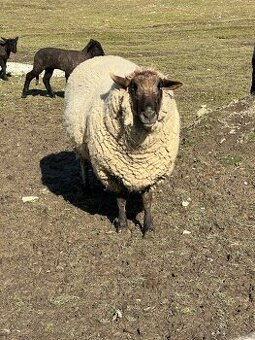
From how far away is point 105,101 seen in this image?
22.6ft

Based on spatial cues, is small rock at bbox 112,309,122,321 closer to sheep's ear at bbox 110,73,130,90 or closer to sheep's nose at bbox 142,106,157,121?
sheep's nose at bbox 142,106,157,121

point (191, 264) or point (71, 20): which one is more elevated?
point (191, 264)

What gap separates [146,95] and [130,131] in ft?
2.00

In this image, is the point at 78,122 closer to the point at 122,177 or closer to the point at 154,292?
the point at 122,177

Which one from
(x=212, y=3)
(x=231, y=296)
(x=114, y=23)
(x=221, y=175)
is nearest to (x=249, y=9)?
(x=212, y=3)

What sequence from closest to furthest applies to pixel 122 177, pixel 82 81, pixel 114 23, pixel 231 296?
pixel 231 296 → pixel 122 177 → pixel 82 81 → pixel 114 23

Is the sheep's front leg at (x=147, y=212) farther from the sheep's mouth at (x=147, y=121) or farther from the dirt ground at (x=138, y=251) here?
the sheep's mouth at (x=147, y=121)

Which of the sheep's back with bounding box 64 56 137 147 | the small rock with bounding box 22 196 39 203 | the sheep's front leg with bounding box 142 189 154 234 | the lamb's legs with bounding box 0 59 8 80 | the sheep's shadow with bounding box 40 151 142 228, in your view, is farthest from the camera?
the lamb's legs with bounding box 0 59 8 80

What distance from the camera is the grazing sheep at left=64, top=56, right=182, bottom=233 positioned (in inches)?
235

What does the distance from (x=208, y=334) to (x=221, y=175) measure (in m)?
3.74

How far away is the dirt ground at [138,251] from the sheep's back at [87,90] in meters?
1.19

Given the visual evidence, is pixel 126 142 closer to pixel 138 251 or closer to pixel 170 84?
pixel 170 84

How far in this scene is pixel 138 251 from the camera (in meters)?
6.66

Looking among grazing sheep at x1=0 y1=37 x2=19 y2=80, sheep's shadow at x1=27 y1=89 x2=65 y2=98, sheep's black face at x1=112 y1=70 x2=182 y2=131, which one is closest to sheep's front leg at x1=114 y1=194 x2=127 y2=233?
sheep's black face at x1=112 y1=70 x2=182 y2=131
